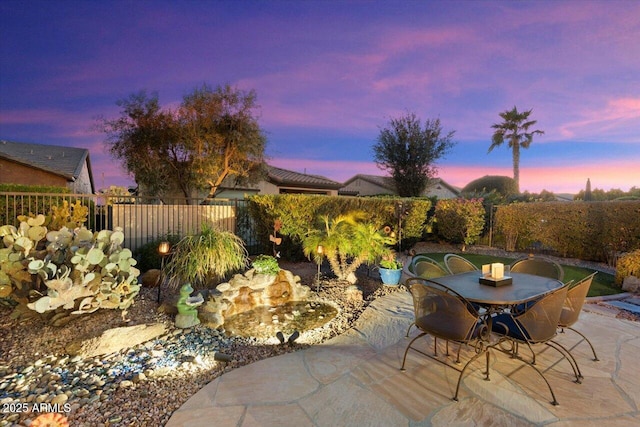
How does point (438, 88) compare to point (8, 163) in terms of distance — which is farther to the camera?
point (8, 163)

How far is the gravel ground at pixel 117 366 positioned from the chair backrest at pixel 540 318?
207 centimetres

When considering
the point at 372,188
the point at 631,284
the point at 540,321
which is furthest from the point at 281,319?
the point at 372,188

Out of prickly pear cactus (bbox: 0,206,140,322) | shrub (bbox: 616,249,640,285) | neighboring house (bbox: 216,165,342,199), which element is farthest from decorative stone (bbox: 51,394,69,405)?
neighboring house (bbox: 216,165,342,199)

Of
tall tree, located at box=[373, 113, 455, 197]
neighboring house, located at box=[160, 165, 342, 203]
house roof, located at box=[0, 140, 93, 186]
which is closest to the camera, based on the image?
house roof, located at box=[0, 140, 93, 186]

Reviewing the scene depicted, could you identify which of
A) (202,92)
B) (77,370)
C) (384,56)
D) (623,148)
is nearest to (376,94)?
(384,56)

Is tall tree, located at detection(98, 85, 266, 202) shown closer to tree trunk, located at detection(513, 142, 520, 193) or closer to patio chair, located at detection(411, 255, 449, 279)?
patio chair, located at detection(411, 255, 449, 279)

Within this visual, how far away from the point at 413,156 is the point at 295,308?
15131 mm

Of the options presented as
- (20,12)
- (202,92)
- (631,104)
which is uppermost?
(202,92)

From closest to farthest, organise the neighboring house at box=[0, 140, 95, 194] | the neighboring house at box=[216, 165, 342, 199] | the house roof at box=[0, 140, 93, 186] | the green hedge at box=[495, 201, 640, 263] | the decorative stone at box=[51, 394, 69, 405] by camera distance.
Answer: the decorative stone at box=[51, 394, 69, 405] → the green hedge at box=[495, 201, 640, 263] → the neighboring house at box=[0, 140, 95, 194] → the house roof at box=[0, 140, 93, 186] → the neighboring house at box=[216, 165, 342, 199]

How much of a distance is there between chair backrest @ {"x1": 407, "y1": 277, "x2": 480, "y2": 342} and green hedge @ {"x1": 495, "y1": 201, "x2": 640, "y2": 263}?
8.49 m

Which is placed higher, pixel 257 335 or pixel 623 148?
pixel 623 148

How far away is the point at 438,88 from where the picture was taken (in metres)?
9.91

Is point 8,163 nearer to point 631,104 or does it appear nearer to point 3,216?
point 3,216

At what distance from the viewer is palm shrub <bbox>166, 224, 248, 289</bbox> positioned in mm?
5039
